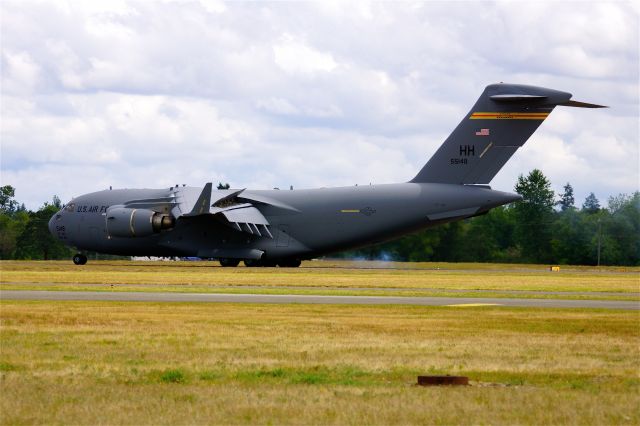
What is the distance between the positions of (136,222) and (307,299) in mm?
30986

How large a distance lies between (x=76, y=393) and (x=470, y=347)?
840 cm

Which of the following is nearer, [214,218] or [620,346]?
[620,346]

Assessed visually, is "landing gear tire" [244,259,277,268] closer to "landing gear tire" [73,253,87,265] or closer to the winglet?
the winglet

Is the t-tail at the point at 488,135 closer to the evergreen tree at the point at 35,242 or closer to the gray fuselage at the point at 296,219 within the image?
the gray fuselage at the point at 296,219

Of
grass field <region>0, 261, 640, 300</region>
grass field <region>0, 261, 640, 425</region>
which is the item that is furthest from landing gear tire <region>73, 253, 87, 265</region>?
grass field <region>0, 261, 640, 425</region>

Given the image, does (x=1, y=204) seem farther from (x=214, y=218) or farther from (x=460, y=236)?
(x=214, y=218)

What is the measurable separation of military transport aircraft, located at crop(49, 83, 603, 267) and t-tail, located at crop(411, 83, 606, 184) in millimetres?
55

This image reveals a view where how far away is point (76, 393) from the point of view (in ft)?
49.8

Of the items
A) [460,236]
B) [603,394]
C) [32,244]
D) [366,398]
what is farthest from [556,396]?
[32,244]

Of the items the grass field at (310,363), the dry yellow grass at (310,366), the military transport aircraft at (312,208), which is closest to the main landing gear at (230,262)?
the military transport aircraft at (312,208)

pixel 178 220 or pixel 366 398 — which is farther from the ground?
pixel 178 220

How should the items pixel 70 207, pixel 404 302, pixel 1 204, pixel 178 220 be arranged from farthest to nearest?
pixel 1 204
pixel 70 207
pixel 178 220
pixel 404 302

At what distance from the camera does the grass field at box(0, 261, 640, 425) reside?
1392 centimetres

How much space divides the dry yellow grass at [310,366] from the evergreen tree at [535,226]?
5793cm
